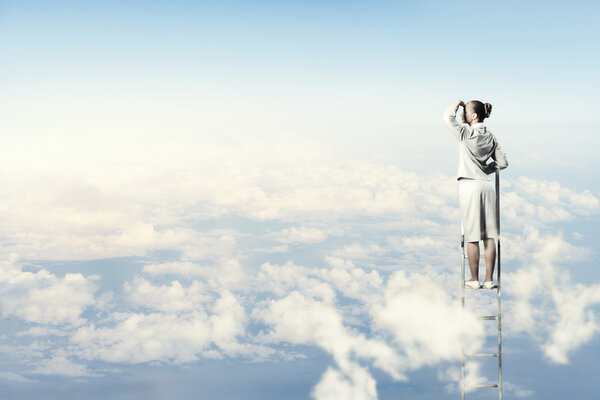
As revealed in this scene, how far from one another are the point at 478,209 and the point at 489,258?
32.0 inches

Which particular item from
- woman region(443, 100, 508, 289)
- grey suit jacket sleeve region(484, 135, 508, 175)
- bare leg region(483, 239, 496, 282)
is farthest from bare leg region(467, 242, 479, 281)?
grey suit jacket sleeve region(484, 135, 508, 175)

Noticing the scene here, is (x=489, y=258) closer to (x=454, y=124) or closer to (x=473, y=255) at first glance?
(x=473, y=255)

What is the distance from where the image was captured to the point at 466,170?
897cm

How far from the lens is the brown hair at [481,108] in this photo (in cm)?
891

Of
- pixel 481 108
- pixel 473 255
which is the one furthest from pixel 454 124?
pixel 473 255

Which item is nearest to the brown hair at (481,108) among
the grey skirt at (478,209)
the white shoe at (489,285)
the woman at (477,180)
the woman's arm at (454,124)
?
the woman at (477,180)

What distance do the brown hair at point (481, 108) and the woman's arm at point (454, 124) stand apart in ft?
0.79

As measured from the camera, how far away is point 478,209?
8812 millimetres

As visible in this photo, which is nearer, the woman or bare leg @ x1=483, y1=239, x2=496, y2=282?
the woman

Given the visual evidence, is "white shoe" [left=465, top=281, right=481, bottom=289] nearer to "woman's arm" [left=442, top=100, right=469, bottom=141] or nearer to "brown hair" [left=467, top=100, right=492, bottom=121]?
"woman's arm" [left=442, top=100, right=469, bottom=141]

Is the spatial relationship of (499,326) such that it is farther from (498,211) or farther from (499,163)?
(499,163)

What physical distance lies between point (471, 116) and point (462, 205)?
1412 mm

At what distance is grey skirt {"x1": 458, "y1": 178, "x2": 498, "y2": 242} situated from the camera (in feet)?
28.9

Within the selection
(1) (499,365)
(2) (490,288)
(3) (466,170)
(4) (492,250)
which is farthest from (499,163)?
(1) (499,365)
